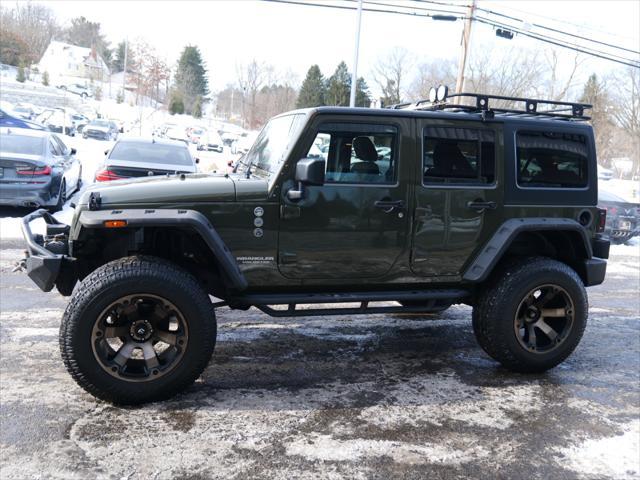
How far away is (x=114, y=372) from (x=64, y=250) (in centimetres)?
104

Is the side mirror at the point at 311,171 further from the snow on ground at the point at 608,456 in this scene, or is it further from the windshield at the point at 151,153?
the windshield at the point at 151,153

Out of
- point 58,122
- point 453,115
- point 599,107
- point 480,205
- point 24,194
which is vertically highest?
point 599,107

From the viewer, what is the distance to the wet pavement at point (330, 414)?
9.98 ft

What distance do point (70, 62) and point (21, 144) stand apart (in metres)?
87.6

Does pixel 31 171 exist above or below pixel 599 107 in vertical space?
below

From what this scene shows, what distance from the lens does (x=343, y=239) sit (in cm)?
406

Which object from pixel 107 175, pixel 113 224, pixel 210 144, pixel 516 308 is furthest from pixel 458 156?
pixel 210 144

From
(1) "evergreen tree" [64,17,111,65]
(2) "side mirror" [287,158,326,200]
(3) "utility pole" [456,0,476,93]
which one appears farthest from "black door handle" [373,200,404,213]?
(1) "evergreen tree" [64,17,111,65]

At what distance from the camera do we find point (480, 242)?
4.41 m

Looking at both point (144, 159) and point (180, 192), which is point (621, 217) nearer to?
point (144, 159)

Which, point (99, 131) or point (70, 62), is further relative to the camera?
point (70, 62)

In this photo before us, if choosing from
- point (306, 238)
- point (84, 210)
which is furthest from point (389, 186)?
point (84, 210)

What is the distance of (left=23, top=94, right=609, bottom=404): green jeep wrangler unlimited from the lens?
3.63 meters

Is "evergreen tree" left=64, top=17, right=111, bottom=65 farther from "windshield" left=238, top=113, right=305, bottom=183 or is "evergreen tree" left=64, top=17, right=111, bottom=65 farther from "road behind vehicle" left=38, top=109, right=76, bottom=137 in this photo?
"windshield" left=238, top=113, right=305, bottom=183
